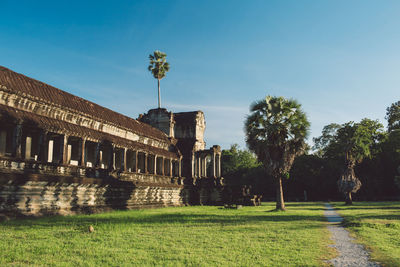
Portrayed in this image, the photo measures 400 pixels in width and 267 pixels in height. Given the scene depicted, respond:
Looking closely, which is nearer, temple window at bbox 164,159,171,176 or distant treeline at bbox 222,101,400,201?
temple window at bbox 164,159,171,176

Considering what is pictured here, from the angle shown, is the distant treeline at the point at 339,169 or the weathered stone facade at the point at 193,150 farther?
the distant treeline at the point at 339,169

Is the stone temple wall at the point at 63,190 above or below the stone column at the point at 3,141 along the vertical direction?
below

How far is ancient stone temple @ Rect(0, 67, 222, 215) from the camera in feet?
50.4

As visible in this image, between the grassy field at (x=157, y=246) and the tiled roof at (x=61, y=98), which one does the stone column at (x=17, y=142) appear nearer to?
the tiled roof at (x=61, y=98)

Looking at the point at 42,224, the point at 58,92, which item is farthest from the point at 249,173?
the point at 42,224

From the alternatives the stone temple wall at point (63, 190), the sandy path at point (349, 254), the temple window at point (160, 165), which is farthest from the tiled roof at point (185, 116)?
the sandy path at point (349, 254)

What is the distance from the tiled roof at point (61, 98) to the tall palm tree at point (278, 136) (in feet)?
33.4

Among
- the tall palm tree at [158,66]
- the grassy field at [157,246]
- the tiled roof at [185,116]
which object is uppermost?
the tall palm tree at [158,66]

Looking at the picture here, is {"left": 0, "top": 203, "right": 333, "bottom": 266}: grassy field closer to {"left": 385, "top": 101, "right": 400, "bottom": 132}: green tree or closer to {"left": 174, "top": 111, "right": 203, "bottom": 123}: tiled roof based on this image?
{"left": 174, "top": 111, "right": 203, "bottom": 123}: tiled roof

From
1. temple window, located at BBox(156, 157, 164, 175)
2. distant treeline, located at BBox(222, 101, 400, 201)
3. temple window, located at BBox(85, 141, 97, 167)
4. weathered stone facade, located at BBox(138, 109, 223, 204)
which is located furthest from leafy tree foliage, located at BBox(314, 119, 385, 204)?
temple window, located at BBox(85, 141, 97, 167)

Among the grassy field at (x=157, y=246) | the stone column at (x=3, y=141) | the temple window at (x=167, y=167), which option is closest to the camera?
the grassy field at (x=157, y=246)

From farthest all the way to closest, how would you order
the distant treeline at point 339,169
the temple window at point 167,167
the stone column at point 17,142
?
the distant treeline at point 339,169
the temple window at point 167,167
the stone column at point 17,142

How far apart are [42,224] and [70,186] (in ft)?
16.7

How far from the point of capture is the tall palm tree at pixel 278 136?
23.6 metres
